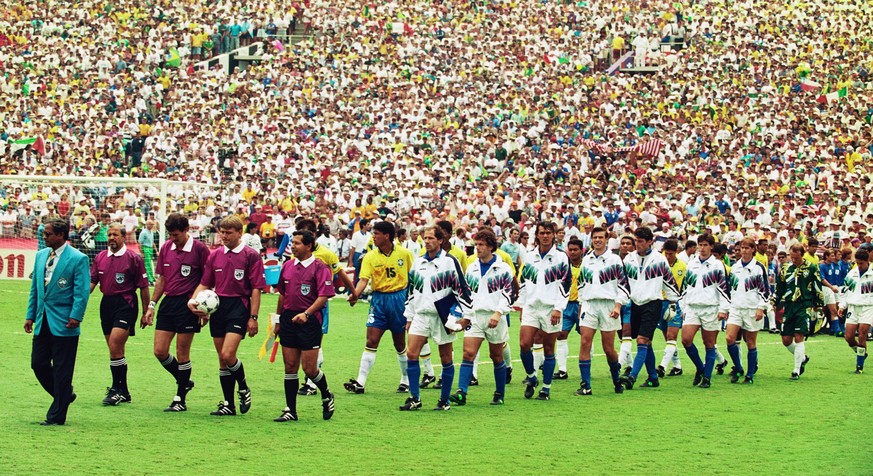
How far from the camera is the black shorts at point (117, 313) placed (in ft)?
46.0

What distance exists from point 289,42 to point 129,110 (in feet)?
25.3

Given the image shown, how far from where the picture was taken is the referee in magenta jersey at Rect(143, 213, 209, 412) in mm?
13719

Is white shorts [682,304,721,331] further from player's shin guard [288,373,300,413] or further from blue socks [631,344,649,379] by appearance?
player's shin guard [288,373,300,413]

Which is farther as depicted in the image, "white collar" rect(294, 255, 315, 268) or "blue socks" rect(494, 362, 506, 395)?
"blue socks" rect(494, 362, 506, 395)

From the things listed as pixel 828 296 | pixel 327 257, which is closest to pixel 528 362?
pixel 327 257

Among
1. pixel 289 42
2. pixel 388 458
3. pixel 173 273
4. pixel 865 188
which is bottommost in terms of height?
pixel 388 458

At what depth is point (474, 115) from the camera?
4059 centimetres

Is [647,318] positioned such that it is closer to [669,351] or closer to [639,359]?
[639,359]

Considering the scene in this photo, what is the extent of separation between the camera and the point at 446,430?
1313 centimetres

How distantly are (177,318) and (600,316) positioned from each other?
17.0ft

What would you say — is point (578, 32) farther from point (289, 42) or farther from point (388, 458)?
point (388, 458)

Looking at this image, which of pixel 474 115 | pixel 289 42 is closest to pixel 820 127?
pixel 474 115

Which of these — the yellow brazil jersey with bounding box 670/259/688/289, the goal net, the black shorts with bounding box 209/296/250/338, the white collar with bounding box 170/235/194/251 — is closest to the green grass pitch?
the black shorts with bounding box 209/296/250/338

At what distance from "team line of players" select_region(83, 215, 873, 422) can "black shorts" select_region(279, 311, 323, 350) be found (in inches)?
0.4
